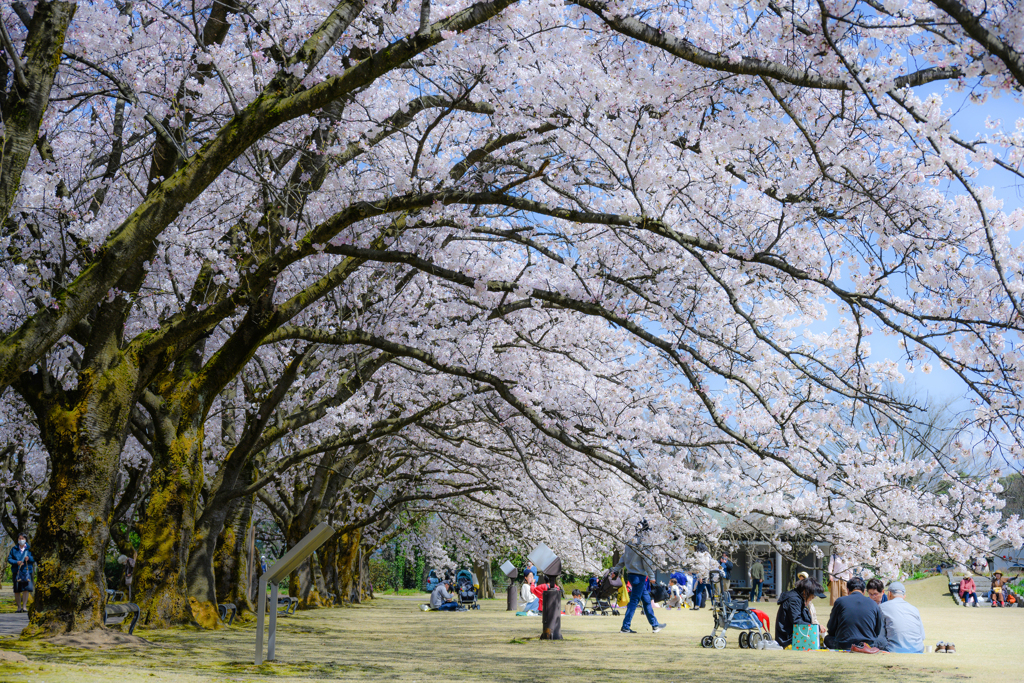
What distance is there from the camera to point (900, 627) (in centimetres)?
995

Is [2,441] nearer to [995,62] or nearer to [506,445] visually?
[506,445]

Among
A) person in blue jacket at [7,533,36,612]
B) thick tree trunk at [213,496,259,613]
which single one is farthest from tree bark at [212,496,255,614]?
person in blue jacket at [7,533,36,612]

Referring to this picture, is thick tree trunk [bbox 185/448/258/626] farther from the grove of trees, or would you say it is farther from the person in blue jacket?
the person in blue jacket

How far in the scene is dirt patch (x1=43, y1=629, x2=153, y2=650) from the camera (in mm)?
7500

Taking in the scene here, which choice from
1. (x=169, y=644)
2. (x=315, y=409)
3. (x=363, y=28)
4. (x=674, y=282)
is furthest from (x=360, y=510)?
(x=363, y=28)

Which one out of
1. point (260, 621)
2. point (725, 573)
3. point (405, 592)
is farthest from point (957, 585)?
point (405, 592)

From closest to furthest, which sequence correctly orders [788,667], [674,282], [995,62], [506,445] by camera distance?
[995,62], [788,667], [674,282], [506,445]

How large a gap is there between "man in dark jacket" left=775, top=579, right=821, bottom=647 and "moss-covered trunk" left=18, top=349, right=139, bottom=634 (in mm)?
8109

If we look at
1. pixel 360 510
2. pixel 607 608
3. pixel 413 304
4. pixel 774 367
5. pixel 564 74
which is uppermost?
pixel 564 74

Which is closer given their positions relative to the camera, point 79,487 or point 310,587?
point 79,487

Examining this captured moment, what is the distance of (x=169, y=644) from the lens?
8820mm

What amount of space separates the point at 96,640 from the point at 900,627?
348 inches

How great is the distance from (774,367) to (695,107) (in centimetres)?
608

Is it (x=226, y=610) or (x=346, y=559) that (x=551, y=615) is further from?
(x=346, y=559)
